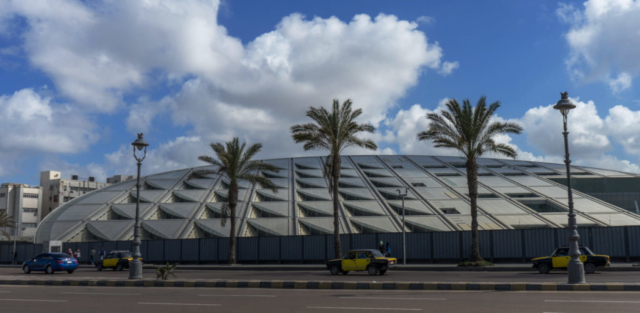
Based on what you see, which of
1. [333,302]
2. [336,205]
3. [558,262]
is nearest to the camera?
[333,302]

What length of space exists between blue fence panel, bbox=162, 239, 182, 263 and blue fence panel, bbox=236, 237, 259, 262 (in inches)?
186

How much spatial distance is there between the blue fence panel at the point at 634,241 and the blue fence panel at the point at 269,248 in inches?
900

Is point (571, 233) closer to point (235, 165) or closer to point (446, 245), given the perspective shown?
point (446, 245)

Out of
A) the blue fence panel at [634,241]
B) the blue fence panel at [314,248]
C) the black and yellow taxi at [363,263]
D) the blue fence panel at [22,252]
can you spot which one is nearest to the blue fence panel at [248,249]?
the blue fence panel at [314,248]

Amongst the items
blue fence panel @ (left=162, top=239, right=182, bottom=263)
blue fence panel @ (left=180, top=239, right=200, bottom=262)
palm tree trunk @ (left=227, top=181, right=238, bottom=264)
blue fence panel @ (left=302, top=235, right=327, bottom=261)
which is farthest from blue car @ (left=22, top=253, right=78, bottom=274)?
blue fence panel @ (left=302, top=235, right=327, bottom=261)

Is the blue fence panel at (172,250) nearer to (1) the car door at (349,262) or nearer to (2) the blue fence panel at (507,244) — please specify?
(1) the car door at (349,262)

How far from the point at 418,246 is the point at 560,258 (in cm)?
1229

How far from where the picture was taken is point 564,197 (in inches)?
1731

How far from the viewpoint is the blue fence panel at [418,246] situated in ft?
118

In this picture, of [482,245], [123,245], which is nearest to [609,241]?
[482,245]

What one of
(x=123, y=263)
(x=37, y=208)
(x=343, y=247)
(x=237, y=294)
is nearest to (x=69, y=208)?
(x=123, y=263)

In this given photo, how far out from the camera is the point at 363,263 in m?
26.5

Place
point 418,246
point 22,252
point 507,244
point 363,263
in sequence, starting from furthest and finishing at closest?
point 22,252, point 418,246, point 507,244, point 363,263

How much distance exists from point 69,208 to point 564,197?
43.8 meters
